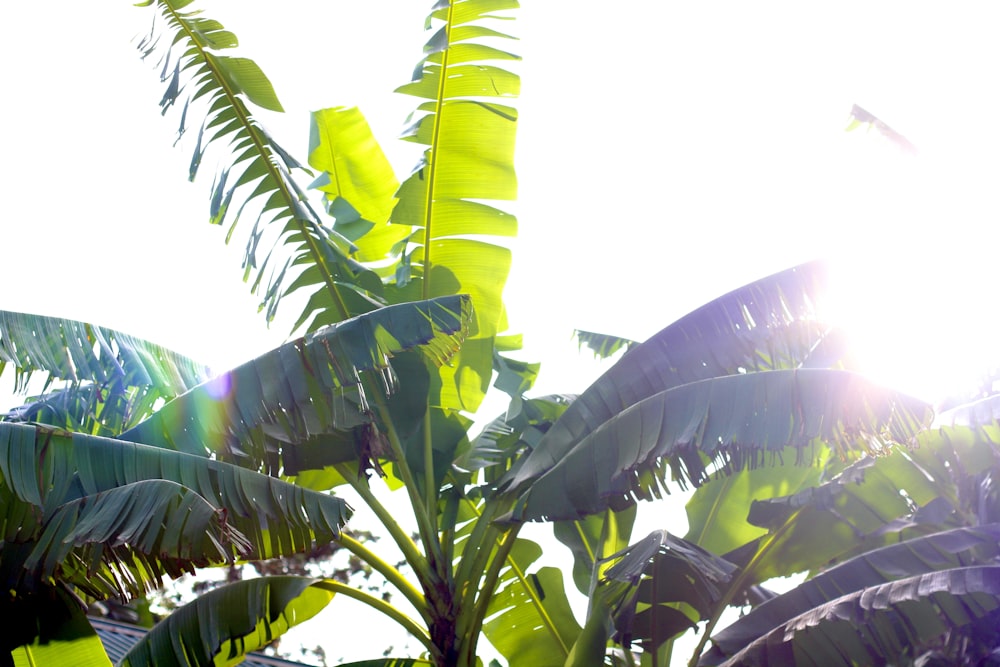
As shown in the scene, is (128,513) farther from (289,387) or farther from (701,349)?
(701,349)

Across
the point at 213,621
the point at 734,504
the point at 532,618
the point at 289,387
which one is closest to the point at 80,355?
the point at 289,387

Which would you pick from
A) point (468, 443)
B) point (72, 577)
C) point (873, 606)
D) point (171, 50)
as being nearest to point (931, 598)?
point (873, 606)

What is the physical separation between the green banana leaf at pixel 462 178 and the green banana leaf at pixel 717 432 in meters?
1.88

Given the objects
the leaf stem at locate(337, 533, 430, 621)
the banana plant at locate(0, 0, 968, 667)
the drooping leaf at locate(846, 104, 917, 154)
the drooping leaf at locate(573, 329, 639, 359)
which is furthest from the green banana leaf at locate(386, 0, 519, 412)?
the drooping leaf at locate(846, 104, 917, 154)

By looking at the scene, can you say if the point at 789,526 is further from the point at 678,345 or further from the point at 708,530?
the point at 678,345

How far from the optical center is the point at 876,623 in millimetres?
4637

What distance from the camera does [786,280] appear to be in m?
5.19

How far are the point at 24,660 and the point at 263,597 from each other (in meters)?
1.17

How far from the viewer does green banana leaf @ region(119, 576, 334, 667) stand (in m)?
4.64

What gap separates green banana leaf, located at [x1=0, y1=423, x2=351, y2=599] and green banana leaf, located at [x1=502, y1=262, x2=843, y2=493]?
5.04 feet

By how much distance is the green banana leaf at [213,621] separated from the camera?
15.2 ft

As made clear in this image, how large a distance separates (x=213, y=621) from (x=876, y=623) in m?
3.39

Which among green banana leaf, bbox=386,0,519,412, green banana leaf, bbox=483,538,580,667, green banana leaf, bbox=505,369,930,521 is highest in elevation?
green banana leaf, bbox=386,0,519,412

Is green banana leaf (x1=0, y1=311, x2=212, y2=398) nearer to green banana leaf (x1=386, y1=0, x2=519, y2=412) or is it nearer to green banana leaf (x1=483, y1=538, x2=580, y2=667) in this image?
green banana leaf (x1=386, y1=0, x2=519, y2=412)
